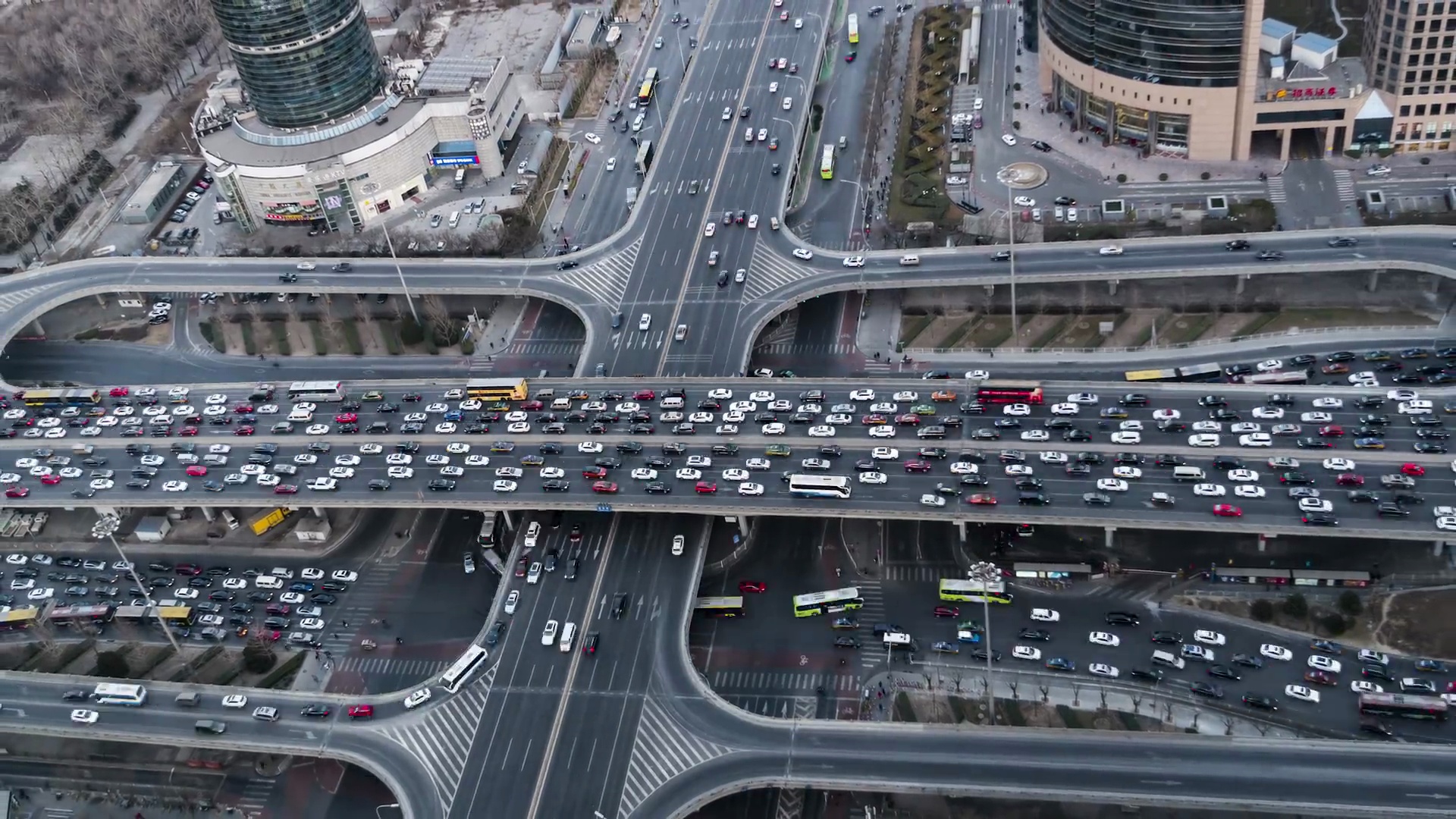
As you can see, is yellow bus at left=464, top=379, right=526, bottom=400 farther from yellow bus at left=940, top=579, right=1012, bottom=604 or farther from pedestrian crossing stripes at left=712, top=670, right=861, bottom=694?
yellow bus at left=940, top=579, right=1012, bottom=604

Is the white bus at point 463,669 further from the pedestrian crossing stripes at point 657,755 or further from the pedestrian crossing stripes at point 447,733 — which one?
the pedestrian crossing stripes at point 657,755

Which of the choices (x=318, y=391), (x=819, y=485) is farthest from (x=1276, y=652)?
(x=318, y=391)

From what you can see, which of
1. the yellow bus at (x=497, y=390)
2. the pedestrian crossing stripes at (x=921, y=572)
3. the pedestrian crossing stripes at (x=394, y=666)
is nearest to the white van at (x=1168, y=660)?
the pedestrian crossing stripes at (x=921, y=572)

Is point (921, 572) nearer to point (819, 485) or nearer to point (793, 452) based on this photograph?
point (819, 485)

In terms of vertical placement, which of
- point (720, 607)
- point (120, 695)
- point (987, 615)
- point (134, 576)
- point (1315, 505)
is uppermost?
point (1315, 505)

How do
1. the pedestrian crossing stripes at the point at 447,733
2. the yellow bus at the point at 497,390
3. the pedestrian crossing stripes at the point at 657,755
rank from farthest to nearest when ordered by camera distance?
1. the yellow bus at the point at 497,390
2. the pedestrian crossing stripes at the point at 447,733
3. the pedestrian crossing stripes at the point at 657,755

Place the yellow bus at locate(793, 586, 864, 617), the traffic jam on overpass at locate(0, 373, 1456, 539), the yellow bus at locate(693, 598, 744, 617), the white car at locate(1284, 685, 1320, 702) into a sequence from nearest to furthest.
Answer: the white car at locate(1284, 685, 1320, 702) → the traffic jam on overpass at locate(0, 373, 1456, 539) → the yellow bus at locate(793, 586, 864, 617) → the yellow bus at locate(693, 598, 744, 617)

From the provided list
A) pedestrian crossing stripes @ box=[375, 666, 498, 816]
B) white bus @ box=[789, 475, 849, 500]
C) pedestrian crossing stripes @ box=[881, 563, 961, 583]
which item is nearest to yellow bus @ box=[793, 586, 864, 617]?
pedestrian crossing stripes @ box=[881, 563, 961, 583]
